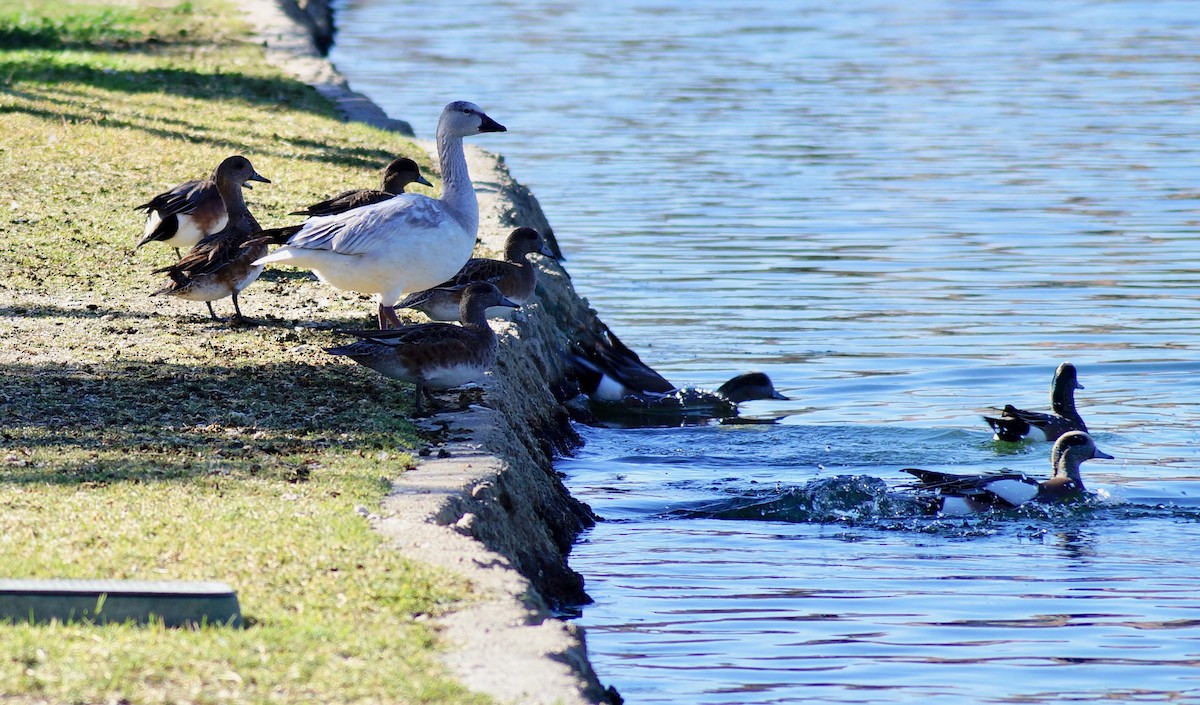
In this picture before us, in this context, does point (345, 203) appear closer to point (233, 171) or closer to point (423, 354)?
point (233, 171)

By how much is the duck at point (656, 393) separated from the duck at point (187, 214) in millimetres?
2922

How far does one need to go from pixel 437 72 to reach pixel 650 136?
857 centimetres

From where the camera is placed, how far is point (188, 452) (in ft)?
25.8

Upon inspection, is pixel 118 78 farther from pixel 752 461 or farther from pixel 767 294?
pixel 752 461

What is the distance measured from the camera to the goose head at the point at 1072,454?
10.3m

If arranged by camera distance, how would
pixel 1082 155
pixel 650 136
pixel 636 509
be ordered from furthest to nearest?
1. pixel 650 136
2. pixel 1082 155
3. pixel 636 509

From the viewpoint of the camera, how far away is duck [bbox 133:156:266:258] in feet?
38.5

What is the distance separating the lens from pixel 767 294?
16.5 metres

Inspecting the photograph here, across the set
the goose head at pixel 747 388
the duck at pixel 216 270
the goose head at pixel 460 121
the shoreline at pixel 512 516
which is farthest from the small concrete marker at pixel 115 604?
the goose head at pixel 747 388

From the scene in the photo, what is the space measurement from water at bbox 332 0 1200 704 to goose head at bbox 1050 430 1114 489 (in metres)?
0.23

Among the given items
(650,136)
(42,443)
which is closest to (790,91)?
(650,136)

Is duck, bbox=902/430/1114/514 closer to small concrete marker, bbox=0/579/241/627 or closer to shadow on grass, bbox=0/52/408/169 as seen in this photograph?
small concrete marker, bbox=0/579/241/627

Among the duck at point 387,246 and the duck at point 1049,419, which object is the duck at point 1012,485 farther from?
the duck at point 387,246

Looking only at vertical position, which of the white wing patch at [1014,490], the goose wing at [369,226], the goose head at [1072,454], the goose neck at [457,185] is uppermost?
the goose neck at [457,185]
